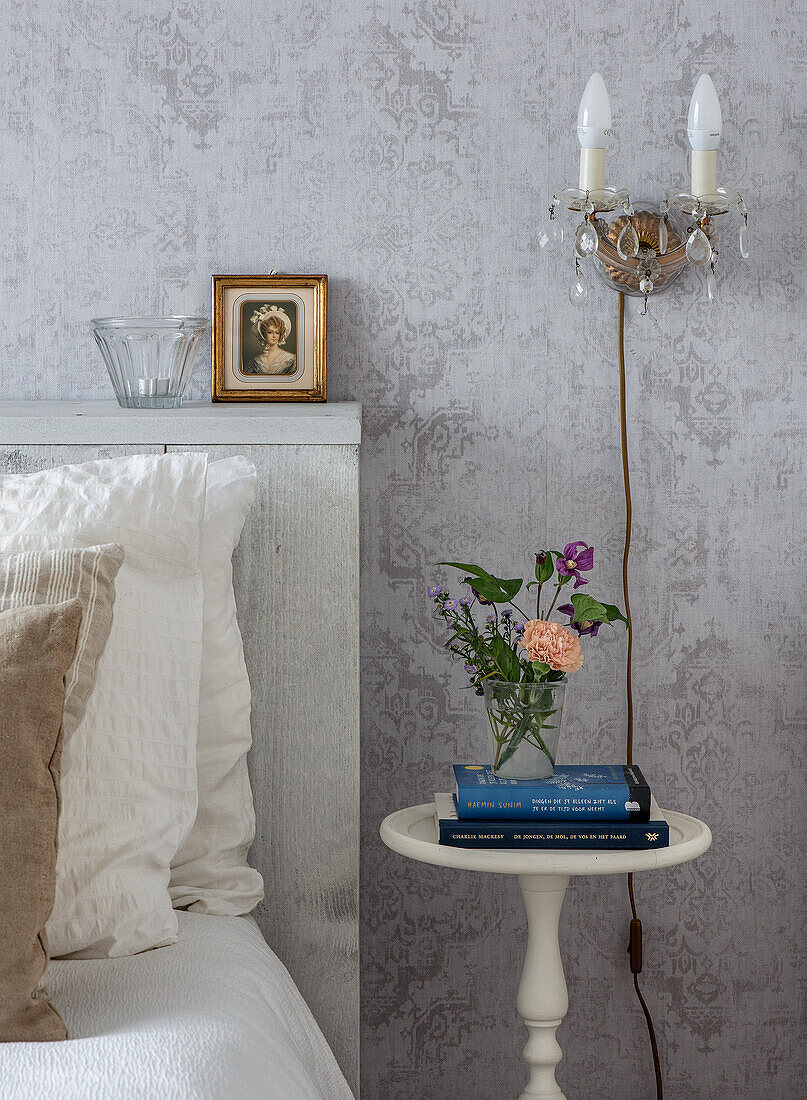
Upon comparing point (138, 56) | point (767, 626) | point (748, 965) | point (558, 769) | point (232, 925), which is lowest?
point (748, 965)

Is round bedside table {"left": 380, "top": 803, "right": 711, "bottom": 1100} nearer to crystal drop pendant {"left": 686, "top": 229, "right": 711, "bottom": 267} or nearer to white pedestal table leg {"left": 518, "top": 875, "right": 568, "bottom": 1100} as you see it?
white pedestal table leg {"left": 518, "top": 875, "right": 568, "bottom": 1100}

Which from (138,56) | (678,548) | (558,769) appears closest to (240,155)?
(138,56)

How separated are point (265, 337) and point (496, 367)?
368 millimetres

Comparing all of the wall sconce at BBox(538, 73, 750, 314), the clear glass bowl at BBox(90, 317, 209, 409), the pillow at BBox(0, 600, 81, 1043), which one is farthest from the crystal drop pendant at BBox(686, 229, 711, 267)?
the pillow at BBox(0, 600, 81, 1043)

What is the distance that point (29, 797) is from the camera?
0.85 m

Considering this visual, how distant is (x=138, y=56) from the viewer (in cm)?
156

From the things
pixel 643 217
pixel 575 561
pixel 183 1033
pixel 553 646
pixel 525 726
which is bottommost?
pixel 183 1033

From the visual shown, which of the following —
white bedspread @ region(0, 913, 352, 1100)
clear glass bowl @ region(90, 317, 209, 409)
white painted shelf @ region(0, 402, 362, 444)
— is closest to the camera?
white bedspread @ region(0, 913, 352, 1100)

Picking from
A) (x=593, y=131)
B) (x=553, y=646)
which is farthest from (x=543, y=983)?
(x=593, y=131)

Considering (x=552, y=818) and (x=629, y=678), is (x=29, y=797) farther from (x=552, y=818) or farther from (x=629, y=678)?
Answer: (x=629, y=678)

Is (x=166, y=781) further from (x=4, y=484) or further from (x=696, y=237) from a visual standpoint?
(x=696, y=237)

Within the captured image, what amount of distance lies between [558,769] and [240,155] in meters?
1.05

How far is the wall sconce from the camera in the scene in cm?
145

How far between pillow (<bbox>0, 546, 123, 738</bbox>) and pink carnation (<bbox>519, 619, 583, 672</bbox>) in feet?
1.74
